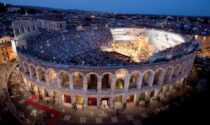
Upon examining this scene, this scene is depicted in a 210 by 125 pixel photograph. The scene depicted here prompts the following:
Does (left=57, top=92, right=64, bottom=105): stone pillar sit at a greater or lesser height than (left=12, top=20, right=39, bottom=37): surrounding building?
lesser

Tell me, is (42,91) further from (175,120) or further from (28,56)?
(175,120)

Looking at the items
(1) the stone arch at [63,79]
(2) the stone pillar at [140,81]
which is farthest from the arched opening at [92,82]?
(2) the stone pillar at [140,81]

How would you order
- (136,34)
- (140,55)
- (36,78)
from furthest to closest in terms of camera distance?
(136,34) → (140,55) → (36,78)

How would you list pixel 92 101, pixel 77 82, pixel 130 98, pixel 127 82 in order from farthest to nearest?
pixel 77 82 → pixel 130 98 → pixel 92 101 → pixel 127 82

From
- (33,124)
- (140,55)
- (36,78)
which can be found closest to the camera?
(33,124)

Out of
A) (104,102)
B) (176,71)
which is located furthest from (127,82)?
(176,71)

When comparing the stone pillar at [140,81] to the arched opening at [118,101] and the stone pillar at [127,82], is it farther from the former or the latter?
the arched opening at [118,101]

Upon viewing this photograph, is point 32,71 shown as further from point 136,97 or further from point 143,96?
point 143,96

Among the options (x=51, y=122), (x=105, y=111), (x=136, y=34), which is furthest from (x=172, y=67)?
(x=136, y=34)

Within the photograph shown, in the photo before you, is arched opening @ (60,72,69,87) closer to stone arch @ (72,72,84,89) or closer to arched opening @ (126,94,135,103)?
stone arch @ (72,72,84,89)

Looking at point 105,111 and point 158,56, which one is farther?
point 158,56

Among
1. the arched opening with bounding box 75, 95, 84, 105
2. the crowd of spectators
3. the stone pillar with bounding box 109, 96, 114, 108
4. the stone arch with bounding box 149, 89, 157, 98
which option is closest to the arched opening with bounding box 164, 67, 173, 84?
the stone arch with bounding box 149, 89, 157, 98
